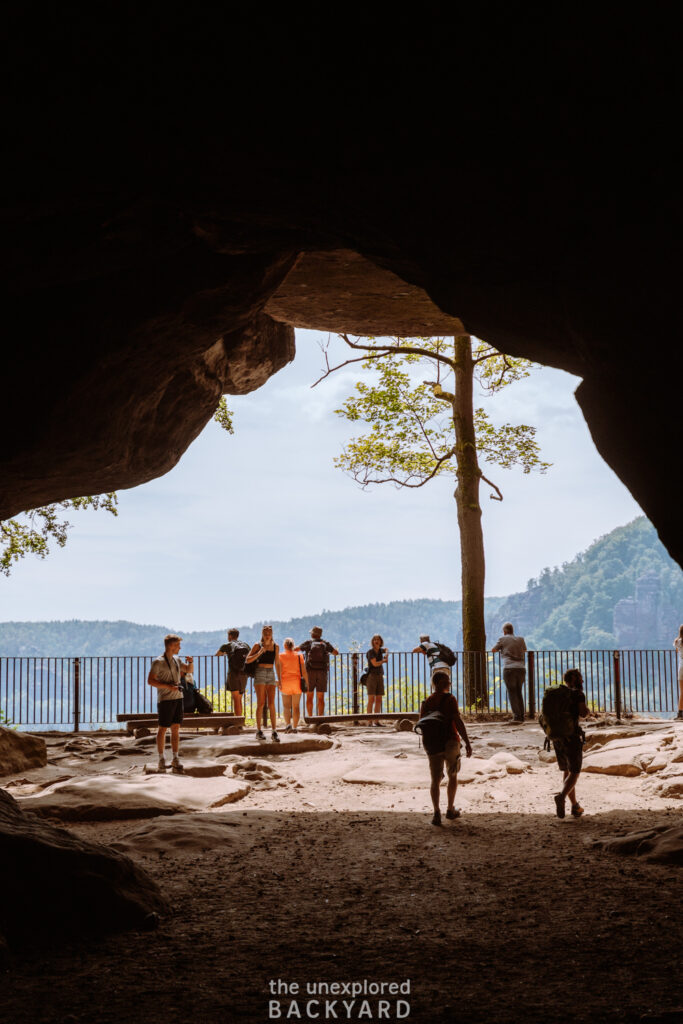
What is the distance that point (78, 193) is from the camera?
17.3 feet

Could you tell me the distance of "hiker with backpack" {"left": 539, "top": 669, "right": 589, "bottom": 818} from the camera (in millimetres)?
8055

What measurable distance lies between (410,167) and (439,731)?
212 inches

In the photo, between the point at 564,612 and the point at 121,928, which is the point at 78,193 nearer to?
the point at 121,928

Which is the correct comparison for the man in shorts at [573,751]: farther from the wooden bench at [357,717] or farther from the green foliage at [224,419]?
the green foliage at [224,419]

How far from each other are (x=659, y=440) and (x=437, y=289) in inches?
79.4

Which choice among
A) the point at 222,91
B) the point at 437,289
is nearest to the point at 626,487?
the point at 437,289

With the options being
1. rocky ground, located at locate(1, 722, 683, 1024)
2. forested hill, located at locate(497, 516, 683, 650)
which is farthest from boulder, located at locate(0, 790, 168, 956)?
forested hill, located at locate(497, 516, 683, 650)

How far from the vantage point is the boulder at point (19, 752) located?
11398 mm

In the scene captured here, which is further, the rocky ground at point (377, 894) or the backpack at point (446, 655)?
the backpack at point (446, 655)

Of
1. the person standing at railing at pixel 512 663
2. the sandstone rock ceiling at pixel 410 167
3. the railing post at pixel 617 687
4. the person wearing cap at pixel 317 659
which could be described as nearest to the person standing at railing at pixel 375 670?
the person wearing cap at pixel 317 659

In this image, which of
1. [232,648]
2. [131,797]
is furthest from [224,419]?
[131,797]

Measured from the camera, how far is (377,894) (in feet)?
18.7

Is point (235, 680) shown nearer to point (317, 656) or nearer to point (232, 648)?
point (232, 648)

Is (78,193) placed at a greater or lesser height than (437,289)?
greater
